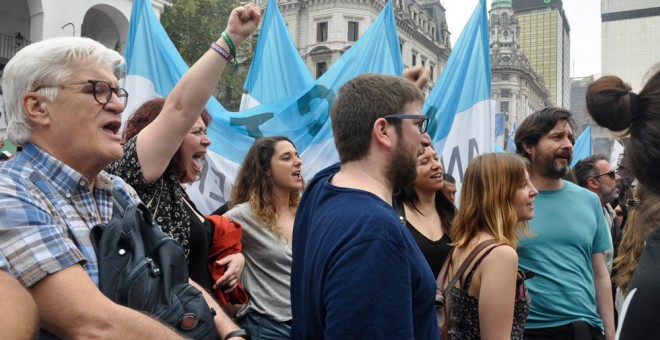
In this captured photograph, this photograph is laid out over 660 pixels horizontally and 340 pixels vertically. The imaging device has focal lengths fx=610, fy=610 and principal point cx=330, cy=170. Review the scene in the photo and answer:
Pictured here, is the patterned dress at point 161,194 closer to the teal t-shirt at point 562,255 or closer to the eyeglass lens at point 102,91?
the eyeglass lens at point 102,91

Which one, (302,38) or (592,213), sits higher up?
(302,38)

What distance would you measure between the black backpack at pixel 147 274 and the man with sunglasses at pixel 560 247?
2.20 meters

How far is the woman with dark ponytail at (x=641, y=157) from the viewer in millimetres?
1297

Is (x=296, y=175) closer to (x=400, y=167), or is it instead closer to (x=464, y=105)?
(x=400, y=167)

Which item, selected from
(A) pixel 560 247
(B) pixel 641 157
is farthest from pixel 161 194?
A: (A) pixel 560 247

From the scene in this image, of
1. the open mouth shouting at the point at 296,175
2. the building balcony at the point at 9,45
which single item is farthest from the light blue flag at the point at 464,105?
the building balcony at the point at 9,45

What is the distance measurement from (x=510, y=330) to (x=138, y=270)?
5.44 feet

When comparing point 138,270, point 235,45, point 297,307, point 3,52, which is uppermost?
point 3,52

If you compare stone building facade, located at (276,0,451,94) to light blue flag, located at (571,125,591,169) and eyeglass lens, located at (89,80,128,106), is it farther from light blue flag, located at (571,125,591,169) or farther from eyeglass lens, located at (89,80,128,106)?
eyeglass lens, located at (89,80,128,106)

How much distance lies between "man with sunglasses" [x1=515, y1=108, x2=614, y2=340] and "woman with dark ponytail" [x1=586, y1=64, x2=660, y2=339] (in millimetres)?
1740

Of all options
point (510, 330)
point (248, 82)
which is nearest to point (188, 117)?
point (510, 330)

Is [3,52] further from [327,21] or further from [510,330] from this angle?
[327,21]

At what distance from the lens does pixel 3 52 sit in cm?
1780

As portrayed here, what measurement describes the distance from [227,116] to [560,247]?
327 cm
